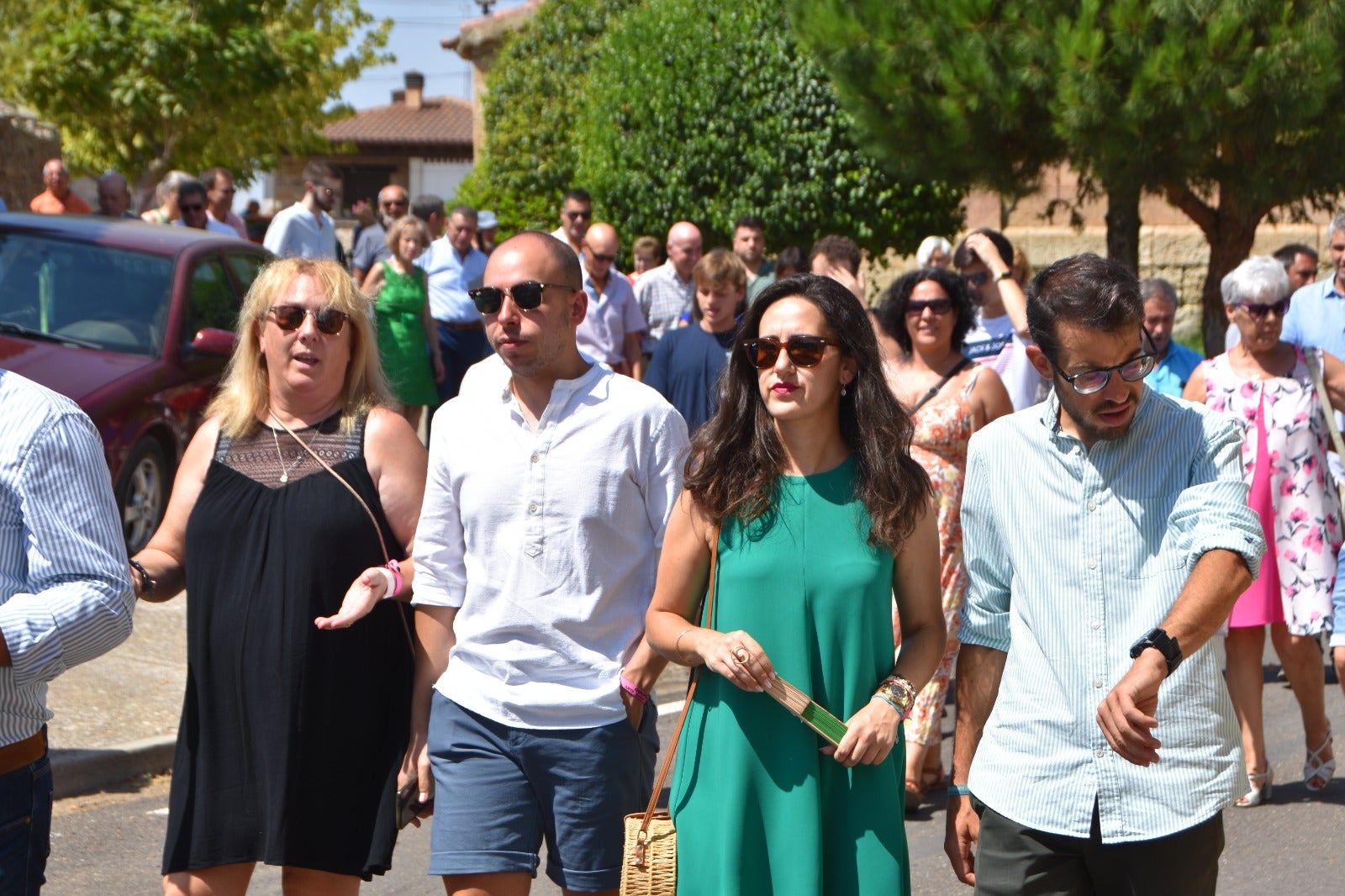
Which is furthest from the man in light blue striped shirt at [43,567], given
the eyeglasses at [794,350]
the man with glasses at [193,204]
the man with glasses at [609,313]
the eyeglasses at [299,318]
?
the man with glasses at [193,204]

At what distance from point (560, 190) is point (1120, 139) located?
1124 centimetres

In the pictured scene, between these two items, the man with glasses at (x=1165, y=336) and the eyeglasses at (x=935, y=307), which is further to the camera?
the man with glasses at (x=1165, y=336)

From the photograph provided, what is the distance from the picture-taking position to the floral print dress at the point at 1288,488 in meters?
6.36

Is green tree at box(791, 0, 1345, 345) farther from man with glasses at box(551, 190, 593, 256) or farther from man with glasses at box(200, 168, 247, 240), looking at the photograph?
man with glasses at box(200, 168, 247, 240)

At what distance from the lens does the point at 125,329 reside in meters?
9.48

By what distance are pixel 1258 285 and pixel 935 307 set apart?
1191mm

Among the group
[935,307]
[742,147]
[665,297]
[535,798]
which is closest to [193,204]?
[665,297]

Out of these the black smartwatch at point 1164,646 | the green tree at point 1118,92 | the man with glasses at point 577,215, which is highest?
the green tree at point 1118,92

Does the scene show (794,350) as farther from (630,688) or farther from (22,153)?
Result: (22,153)

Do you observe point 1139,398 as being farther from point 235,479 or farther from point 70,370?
point 70,370

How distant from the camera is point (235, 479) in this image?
393 cm

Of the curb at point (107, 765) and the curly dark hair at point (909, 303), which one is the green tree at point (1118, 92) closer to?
the curly dark hair at point (909, 303)

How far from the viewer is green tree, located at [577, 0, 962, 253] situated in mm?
16453

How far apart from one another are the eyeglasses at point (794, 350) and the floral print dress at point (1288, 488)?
3498 millimetres
